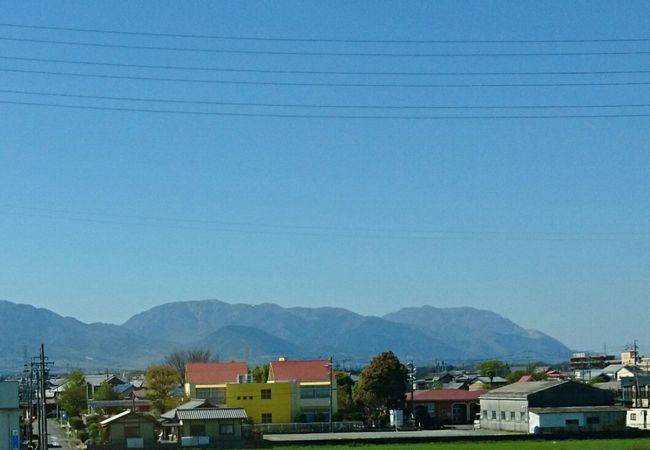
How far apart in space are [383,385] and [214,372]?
12466 millimetres

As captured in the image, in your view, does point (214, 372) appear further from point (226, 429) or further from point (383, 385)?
point (226, 429)

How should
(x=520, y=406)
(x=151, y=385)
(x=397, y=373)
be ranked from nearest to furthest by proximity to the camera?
(x=520, y=406) < (x=397, y=373) < (x=151, y=385)

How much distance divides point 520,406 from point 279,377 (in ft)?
62.9

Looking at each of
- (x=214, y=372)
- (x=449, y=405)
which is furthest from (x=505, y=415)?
(x=214, y=372)

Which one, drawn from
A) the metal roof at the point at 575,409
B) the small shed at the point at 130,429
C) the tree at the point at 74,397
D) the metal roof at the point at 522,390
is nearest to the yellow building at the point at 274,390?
the metal roof at the point at 522,390

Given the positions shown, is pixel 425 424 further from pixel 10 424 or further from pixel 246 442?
pixel 10 424

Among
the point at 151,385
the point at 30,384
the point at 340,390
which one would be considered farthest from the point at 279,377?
the point at 30,384

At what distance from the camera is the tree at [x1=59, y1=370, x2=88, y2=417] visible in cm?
8691

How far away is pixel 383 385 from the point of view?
239 feet

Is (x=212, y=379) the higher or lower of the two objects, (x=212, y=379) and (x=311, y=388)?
the higher

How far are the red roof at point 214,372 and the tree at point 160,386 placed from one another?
2.66 metres

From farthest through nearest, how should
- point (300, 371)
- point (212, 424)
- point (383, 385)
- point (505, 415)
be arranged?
1. point (300, 371)
2. point (383, 385)
3. point (505, 415)
4. point (212, 424)

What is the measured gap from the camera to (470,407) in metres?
76.4

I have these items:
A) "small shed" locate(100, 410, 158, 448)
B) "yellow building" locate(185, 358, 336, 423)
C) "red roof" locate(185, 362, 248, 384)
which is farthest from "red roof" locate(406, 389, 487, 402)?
"small shed" locate(100, 410, 158, 448)
